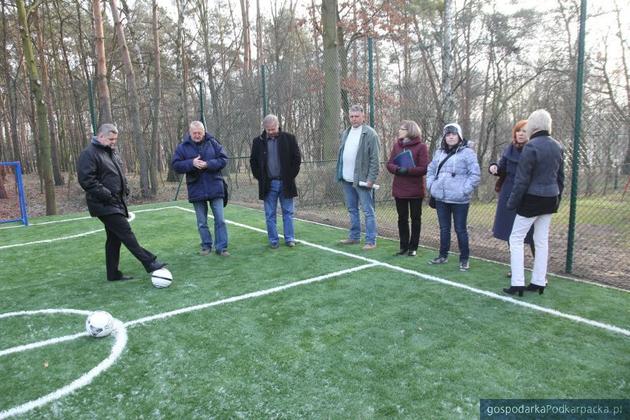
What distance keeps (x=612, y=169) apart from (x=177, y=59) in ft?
75.5

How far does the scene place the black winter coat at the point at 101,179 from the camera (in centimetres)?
440

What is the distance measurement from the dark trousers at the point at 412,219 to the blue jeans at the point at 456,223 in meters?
0.41

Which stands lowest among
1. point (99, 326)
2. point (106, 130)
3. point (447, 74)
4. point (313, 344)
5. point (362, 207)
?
point (313, 344)

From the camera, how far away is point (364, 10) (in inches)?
636

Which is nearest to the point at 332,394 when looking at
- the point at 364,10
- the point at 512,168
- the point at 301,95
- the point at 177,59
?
the point at 512,168

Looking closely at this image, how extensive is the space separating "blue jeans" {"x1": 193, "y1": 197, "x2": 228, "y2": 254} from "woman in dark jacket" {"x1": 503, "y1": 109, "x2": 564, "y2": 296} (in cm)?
364

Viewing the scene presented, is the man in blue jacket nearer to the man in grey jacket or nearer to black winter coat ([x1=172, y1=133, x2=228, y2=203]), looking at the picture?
Answer: black winter coat ([x1=172, y1=133, x2=228, y2=203])

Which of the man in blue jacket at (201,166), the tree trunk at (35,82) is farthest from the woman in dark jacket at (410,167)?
the tree trunk at (35,82)

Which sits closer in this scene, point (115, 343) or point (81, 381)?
point (81, 381)

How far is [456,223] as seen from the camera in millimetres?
4926

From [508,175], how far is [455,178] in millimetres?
544

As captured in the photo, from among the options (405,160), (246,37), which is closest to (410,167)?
(405,160)

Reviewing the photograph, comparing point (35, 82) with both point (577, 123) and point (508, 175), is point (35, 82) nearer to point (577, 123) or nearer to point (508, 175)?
point (508, 175)

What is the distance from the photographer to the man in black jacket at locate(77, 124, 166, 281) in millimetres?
4430
